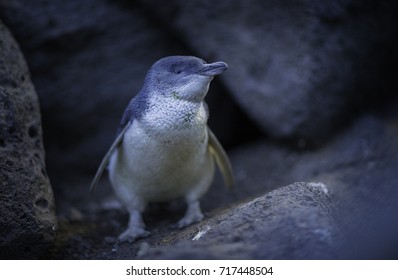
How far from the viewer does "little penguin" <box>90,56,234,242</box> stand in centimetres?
317

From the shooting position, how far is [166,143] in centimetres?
322

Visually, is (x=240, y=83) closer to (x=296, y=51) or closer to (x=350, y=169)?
(x=296, y=51)

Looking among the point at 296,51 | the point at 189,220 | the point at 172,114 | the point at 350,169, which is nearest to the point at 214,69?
the point at 172,114

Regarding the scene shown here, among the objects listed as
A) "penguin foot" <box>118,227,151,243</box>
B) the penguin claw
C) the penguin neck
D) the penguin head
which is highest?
the penguin head

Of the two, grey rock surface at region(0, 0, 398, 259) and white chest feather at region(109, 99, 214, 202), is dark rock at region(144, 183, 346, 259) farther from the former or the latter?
grey rock surface at region(0, 0, 398, 259)

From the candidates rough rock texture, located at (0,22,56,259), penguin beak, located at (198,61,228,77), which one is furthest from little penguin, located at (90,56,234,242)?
rough rock texture, located at (0,22,56,259)

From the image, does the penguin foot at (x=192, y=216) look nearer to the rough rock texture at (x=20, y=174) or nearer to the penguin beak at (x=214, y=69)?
the rough rock texture at (x=20, y=174)

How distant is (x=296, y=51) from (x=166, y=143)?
61.2 inches

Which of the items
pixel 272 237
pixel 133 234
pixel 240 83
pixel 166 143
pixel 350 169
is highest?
pixel 240 83

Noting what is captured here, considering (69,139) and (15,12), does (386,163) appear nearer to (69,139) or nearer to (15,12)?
(69,139)

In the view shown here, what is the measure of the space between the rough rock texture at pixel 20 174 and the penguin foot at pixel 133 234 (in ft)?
1.79

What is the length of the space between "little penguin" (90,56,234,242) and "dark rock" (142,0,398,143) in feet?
2.75

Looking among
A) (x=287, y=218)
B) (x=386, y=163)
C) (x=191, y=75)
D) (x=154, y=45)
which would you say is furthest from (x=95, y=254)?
(x=386, y=163)

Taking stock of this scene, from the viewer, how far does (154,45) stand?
4496 millimetres
